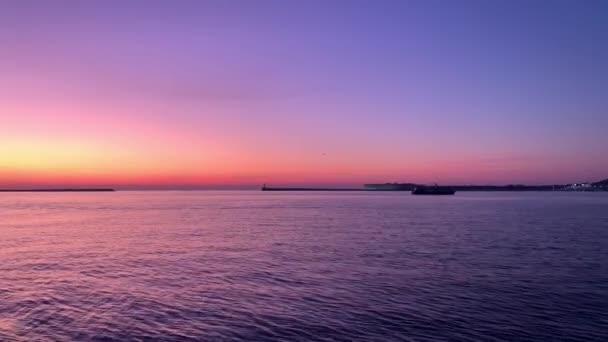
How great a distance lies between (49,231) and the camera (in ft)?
178

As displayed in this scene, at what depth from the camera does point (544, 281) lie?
79.5ft

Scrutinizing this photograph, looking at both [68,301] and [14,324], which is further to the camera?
[68,301]

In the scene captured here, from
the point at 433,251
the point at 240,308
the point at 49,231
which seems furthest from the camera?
the point at 49,231

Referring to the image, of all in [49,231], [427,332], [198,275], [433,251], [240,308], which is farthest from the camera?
[49,231]

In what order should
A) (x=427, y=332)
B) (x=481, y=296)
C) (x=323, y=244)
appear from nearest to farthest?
1. (x=427, y=332)
2. (x=481, y=296)
3. (x=323, y=244)

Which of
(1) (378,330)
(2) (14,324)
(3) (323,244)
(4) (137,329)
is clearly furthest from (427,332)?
(3) (323,244)

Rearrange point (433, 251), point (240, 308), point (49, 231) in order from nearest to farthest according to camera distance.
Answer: point (240, 308) < point (433, 251) < point (49, 231)

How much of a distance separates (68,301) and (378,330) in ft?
41.9

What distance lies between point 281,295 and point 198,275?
6907 millimetres

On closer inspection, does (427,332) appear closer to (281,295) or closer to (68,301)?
(281,295)

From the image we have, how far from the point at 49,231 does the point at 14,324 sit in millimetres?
41561

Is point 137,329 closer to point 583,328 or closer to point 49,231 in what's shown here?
point 583,328

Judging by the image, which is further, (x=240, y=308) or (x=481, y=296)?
(x=481, y=296)

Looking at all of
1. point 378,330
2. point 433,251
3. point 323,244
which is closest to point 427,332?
point 378,330
